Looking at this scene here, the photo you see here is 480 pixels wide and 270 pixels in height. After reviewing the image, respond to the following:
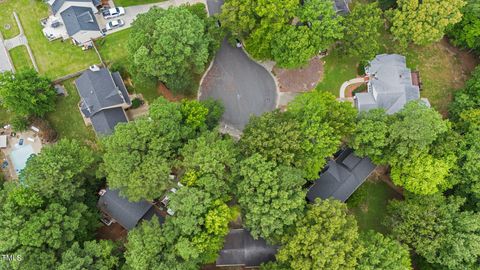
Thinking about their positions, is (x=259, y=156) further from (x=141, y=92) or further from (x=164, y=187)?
(x=141, y=92)

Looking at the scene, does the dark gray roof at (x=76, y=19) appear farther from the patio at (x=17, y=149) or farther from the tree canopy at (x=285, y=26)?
the tree canopy at (x=285, y=26)

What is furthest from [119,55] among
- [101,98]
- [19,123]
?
[19,123]

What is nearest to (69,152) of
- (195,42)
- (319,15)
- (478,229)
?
(195,42)

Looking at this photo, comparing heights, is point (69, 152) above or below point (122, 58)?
below

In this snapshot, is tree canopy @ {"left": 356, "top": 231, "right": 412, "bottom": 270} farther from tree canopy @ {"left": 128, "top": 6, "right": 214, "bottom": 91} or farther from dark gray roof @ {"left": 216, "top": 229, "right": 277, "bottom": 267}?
tree canopy @ {"left": 128, "top": 6, "right": 214, "bottom": 91}

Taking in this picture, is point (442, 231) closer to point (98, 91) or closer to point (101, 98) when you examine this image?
point (101, 98)

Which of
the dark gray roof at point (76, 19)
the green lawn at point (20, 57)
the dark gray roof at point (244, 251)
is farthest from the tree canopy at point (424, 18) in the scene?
the green lawn at point (20, 57)
